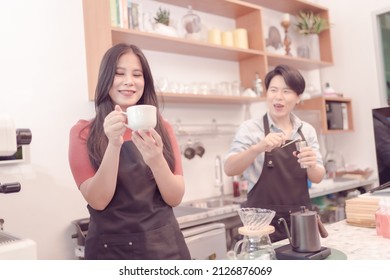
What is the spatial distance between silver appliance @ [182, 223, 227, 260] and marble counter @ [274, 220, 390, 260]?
75cm

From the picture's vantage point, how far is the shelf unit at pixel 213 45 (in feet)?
6.55

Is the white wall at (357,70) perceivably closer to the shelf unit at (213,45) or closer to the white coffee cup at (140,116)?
the shelf unit at (213,45)

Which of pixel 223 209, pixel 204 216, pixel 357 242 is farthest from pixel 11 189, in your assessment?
pixel 223 209

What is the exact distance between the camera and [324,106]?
311 centimetres

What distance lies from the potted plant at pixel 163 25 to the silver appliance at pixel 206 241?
1.18 metres

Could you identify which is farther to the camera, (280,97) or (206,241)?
(206,241)

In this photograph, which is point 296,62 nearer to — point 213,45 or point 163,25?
point 213,45

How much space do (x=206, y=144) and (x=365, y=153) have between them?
161 cm

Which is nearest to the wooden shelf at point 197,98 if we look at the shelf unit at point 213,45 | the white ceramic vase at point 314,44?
the shelf unit at point 213,45

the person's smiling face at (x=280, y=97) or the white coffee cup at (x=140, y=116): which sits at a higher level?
the person's smiling face at (x=280, y=97)

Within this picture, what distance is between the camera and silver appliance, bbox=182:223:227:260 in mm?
1861

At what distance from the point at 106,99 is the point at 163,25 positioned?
1256 millimetres

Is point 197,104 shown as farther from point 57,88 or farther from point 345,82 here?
point 345,82
